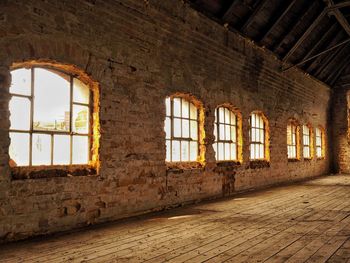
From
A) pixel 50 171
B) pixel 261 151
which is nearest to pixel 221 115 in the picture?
pixel 261 151

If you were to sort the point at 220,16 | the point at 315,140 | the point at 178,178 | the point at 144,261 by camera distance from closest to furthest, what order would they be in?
the point at 144,261, the point at 178,178, the point at 220,16, the point at 315,140

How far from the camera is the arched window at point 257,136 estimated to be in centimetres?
892

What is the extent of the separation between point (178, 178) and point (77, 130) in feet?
7.19

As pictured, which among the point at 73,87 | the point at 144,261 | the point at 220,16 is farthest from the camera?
the point at 220,16

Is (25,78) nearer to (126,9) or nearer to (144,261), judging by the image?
(126,9)

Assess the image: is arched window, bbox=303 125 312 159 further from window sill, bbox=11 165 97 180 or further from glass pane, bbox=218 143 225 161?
window sill, bbox=11 165 97 180

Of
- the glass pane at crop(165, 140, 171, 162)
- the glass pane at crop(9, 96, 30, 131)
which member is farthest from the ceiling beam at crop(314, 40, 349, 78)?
the glass pane at crop(9, 96, 30, 131)

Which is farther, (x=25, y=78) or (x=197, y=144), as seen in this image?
(x=197, y=144)

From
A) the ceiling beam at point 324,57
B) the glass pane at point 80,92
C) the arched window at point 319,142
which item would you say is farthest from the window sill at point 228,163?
the arched window at point 319,142

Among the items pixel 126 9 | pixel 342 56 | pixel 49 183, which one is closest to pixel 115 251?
pixel 49 183

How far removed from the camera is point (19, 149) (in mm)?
4012

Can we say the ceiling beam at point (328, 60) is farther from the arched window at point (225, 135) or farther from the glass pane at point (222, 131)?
the glass pane at point (222, 131)

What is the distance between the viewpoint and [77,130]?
15.5ft

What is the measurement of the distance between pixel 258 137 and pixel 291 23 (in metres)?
3.42
